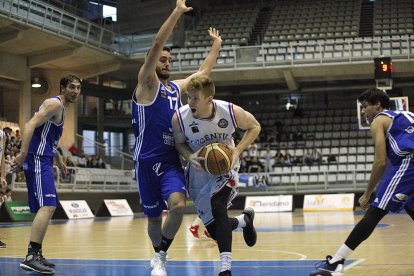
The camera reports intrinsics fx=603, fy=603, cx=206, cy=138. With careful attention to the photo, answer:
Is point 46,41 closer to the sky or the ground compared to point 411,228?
closer to the sky

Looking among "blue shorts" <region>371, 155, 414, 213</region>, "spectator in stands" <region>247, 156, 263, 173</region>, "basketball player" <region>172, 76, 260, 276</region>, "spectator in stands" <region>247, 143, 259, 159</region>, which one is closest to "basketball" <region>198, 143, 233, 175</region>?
"basketball player" <region>172, 76, 260, 276</region>

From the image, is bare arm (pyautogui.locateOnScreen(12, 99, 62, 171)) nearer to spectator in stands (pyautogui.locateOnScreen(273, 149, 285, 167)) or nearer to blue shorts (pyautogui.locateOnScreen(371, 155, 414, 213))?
blue shorts (pyautogui.locateOnScreen(371, 155, 414, 213))

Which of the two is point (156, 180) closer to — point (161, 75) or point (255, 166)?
point (161, 75)

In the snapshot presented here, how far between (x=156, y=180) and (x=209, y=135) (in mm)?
630

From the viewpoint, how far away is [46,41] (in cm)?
2286

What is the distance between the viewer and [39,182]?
233 inches

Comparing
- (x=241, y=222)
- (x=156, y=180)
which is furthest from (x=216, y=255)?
(x=156, y=180)

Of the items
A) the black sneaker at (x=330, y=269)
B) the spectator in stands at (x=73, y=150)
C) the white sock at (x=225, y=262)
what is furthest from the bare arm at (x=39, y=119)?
the spectator in stands at (x=73, y=150)

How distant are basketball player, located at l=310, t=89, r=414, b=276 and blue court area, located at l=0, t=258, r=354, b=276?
44 cm

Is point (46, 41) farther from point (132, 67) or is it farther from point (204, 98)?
point (204, 98)

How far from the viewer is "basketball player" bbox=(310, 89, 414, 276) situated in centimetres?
472

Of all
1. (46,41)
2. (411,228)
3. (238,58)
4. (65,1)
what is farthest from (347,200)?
(65,1)

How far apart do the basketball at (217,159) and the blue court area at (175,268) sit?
3.34 feet

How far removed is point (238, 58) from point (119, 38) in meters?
5.31
